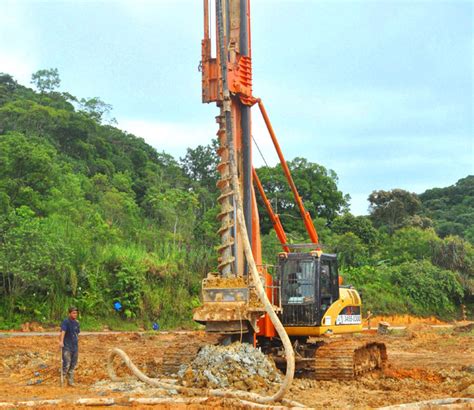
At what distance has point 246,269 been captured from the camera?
11906mm

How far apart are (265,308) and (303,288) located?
2.68 m

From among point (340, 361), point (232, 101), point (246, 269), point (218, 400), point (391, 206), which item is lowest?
point (218, 400)

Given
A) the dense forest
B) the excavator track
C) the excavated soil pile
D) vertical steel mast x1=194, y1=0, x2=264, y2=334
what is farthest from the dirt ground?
the dense forest

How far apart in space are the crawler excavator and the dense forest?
17.9 feet

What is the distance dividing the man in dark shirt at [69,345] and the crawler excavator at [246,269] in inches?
104

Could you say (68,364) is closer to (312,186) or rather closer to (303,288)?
(303,288)

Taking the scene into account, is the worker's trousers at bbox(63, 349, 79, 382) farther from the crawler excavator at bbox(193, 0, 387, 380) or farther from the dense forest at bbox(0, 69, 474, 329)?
the dense forest at bbox(0, 69, 474, 329)

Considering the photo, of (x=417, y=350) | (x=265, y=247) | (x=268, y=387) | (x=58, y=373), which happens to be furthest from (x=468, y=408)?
(x=265, y=247)

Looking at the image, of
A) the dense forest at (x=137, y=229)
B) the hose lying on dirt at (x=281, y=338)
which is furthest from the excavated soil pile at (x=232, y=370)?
the dense forest at (x=137, y=229)

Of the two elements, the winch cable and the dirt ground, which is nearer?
the winch cable

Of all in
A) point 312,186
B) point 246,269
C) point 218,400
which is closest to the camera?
point 218,400

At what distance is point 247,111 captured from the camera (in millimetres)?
12562


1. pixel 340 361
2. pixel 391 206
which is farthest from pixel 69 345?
pixel 391 206

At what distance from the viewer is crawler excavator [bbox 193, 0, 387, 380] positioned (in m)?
11.3
